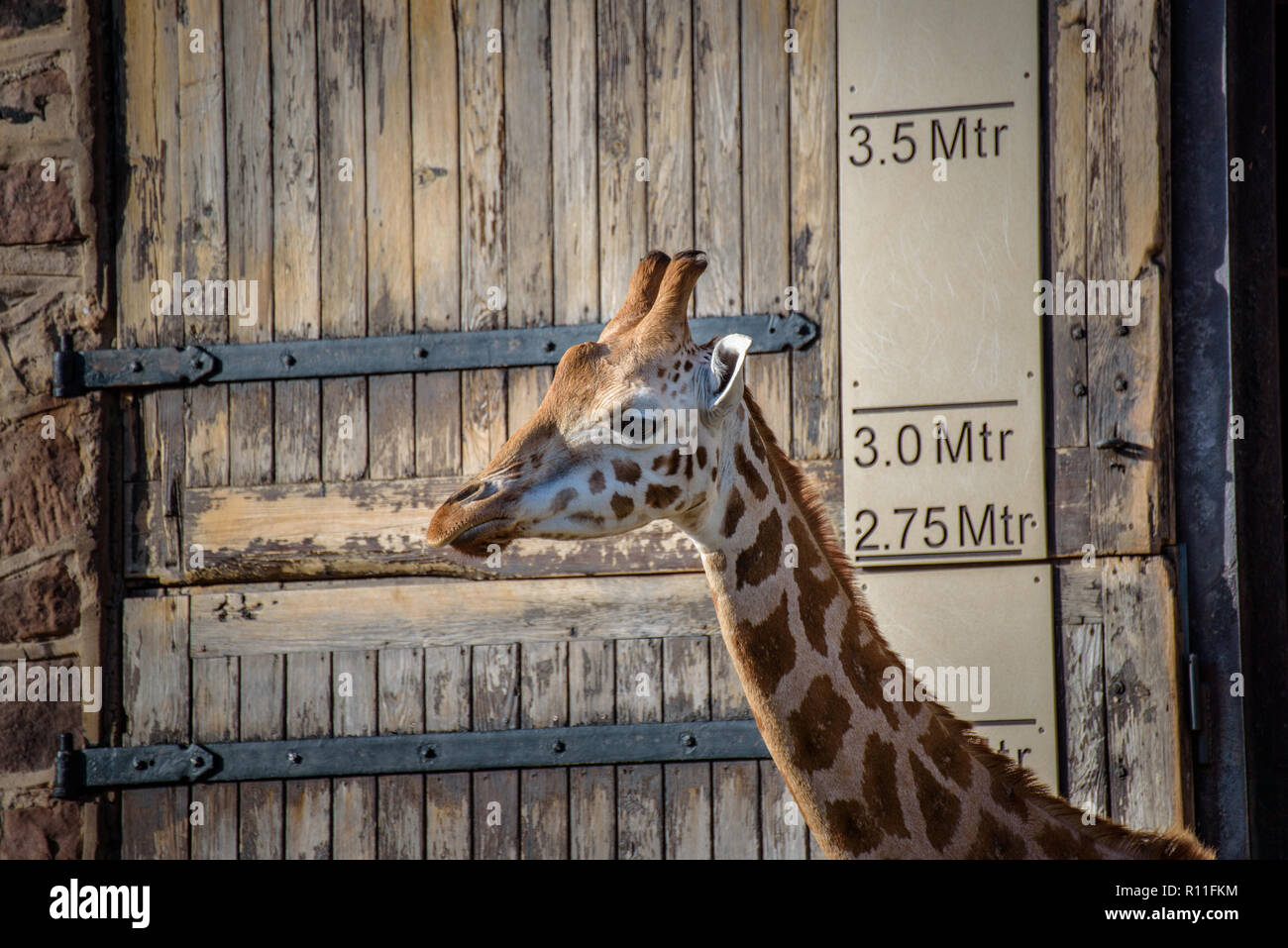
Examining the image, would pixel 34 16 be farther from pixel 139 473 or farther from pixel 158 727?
pixel 158 727

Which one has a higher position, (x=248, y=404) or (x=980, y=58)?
(x=980, y=58)

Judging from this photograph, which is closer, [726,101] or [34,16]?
[726,101]

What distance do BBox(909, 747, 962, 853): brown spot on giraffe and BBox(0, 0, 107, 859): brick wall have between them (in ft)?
8.97

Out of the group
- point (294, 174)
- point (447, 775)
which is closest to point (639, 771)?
point (447, 775)

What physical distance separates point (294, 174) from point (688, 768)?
2.31m

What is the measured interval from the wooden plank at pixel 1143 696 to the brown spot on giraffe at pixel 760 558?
1469 millimetres

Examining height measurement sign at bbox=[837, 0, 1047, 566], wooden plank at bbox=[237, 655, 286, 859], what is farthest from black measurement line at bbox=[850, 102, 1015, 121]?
wooden plank at bbox=[237, 655, 286, 859]

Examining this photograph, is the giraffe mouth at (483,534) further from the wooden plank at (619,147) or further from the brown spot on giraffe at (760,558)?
the wooden plank at (619,147)

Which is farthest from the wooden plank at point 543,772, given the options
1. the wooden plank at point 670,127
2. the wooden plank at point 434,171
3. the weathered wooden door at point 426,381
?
the wooden plank at point 670,127

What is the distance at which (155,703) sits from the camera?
163 inches

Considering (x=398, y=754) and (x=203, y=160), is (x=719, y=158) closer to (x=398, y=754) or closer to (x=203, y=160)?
(x=203, y=160)

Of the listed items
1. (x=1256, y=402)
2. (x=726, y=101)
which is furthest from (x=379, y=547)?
(x=1256, y=402)

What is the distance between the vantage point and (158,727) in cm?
414

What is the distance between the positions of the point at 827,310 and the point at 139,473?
2321 millimetres
